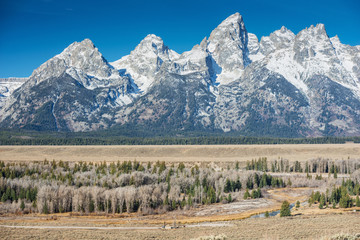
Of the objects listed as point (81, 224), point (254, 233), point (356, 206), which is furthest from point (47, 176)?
point (356, 206)

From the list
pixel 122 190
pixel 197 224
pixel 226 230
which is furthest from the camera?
pixel 122 190

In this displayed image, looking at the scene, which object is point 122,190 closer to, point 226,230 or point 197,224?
point 197,224

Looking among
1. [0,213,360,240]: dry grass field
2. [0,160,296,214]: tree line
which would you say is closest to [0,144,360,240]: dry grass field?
[0,213,360,240]: dry grass field

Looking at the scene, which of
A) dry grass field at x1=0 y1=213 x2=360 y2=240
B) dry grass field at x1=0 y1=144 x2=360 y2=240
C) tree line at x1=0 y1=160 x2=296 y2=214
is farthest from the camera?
tree line at x1=0 y1=160 x2=296 y2=214

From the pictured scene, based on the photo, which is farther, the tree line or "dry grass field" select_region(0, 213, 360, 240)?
the tree line

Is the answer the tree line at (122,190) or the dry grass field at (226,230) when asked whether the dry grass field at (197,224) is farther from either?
the tree line at (122,190)

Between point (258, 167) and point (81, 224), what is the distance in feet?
344

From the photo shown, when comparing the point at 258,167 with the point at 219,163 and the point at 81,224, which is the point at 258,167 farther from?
the point at 81,224

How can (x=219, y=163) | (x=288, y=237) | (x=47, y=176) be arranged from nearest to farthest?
(x=288, y=237), (x=47, y=176), (x=219, y=163)

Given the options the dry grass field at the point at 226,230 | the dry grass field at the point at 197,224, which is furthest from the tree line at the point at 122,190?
the dry grass field at the point at 226,230

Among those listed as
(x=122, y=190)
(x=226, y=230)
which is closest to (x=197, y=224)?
(x=226, y=230)

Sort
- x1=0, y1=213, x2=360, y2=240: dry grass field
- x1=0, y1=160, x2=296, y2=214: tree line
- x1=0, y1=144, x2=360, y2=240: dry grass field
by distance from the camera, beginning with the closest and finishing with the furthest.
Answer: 1. x1=0, y1=213, x2=360, y2=240: dry grass field
2. x1=0, y1=144, x2=360, y2=240: dry grass field
3. x1=0, y1=160, x2=296, y2=214: tree line

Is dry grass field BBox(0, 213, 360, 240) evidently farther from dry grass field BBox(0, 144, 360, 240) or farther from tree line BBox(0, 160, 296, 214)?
tree line BBox(0, 160, 296, 214)

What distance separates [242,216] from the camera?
8919cm
